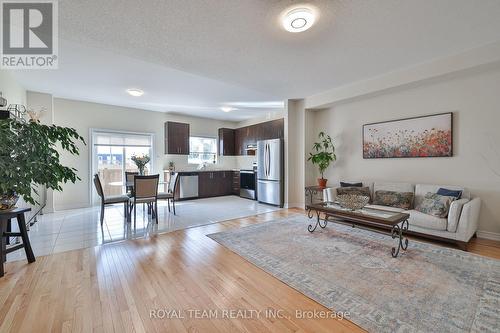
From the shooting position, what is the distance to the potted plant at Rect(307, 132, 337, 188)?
192 inches

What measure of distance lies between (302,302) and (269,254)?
2.96 feet

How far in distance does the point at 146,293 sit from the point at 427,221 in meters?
3.64

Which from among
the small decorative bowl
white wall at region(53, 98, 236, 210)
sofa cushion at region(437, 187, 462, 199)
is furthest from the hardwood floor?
white wall at region(53, 98, 236, 210)

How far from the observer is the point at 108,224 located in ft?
13.0

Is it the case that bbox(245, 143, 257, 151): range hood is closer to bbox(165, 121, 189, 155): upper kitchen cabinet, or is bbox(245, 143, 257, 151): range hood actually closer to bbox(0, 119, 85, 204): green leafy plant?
bbox(165, 121, 189, 155): upper kitchen cabinet

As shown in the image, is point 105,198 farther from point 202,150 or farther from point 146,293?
point 202,150

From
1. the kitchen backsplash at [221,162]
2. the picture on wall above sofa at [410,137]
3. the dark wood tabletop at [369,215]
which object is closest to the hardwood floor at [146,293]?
the dark wood tabletop at [369,215]

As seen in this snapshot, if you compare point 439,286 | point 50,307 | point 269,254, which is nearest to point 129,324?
point 50,307

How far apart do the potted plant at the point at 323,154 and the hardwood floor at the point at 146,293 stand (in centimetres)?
268

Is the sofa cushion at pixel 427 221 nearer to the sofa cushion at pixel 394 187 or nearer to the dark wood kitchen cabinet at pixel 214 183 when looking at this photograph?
the sofa cushion at pixel 394 187

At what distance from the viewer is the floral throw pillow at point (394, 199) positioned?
3.47m

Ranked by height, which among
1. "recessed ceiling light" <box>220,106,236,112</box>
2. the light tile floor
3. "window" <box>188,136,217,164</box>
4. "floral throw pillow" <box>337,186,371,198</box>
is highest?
"recessed ceiling light" <box>220,106,236,112</box>

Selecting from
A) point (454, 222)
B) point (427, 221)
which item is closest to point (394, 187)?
point (427, 221)

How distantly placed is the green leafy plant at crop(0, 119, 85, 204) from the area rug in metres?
2.16
